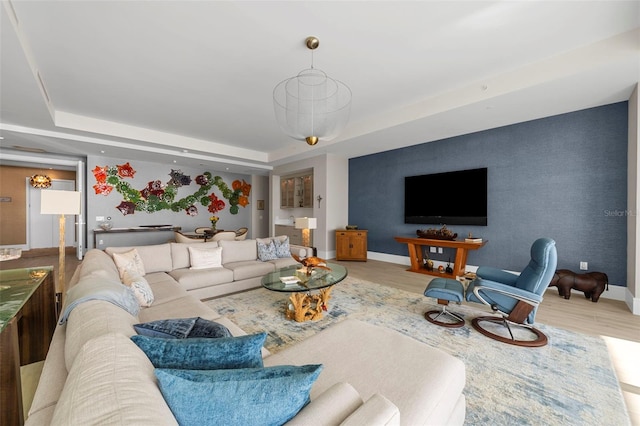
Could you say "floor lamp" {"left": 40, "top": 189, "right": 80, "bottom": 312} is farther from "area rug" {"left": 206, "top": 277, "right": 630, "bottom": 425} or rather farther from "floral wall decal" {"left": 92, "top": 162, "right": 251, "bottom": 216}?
"floral wall decal" {"left": 92, "top": 162, "right": 251, "bottom": 216}

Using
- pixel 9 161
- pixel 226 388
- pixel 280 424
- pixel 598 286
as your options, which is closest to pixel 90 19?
pixel 226 388

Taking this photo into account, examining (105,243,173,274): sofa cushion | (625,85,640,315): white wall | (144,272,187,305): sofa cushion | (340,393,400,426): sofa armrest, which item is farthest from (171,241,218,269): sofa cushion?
(625,85,640,315): white wall

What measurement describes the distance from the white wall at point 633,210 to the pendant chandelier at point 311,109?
342cm

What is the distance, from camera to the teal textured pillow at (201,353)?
900mm

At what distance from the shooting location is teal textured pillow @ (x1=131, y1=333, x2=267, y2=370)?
0.90 m

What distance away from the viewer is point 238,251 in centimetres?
411

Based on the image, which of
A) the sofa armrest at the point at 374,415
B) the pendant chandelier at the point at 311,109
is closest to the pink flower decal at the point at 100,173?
the pendant chandelier at the point at 311,109

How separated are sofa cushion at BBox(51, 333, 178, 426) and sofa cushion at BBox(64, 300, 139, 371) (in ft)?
0.75

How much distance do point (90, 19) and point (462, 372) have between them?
13.0 ft

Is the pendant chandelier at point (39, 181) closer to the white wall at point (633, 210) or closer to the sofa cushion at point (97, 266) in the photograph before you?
the sofa cushion at point (97, 266)

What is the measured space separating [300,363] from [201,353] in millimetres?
583

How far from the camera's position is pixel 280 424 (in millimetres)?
758

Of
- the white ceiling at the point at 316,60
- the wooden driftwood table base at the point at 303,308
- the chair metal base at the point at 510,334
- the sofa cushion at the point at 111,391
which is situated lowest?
the chair metal base at the point at 510,334

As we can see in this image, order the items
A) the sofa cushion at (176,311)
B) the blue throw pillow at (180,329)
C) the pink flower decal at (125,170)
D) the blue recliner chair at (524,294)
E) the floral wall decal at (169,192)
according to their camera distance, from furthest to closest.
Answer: the pink flower decal at (125,170) → the floral wall decal at (169,192) → the blue recliner chair at (524,294) → the sofa cushion at (176,311) → the blue throw pillow at (180,329)
